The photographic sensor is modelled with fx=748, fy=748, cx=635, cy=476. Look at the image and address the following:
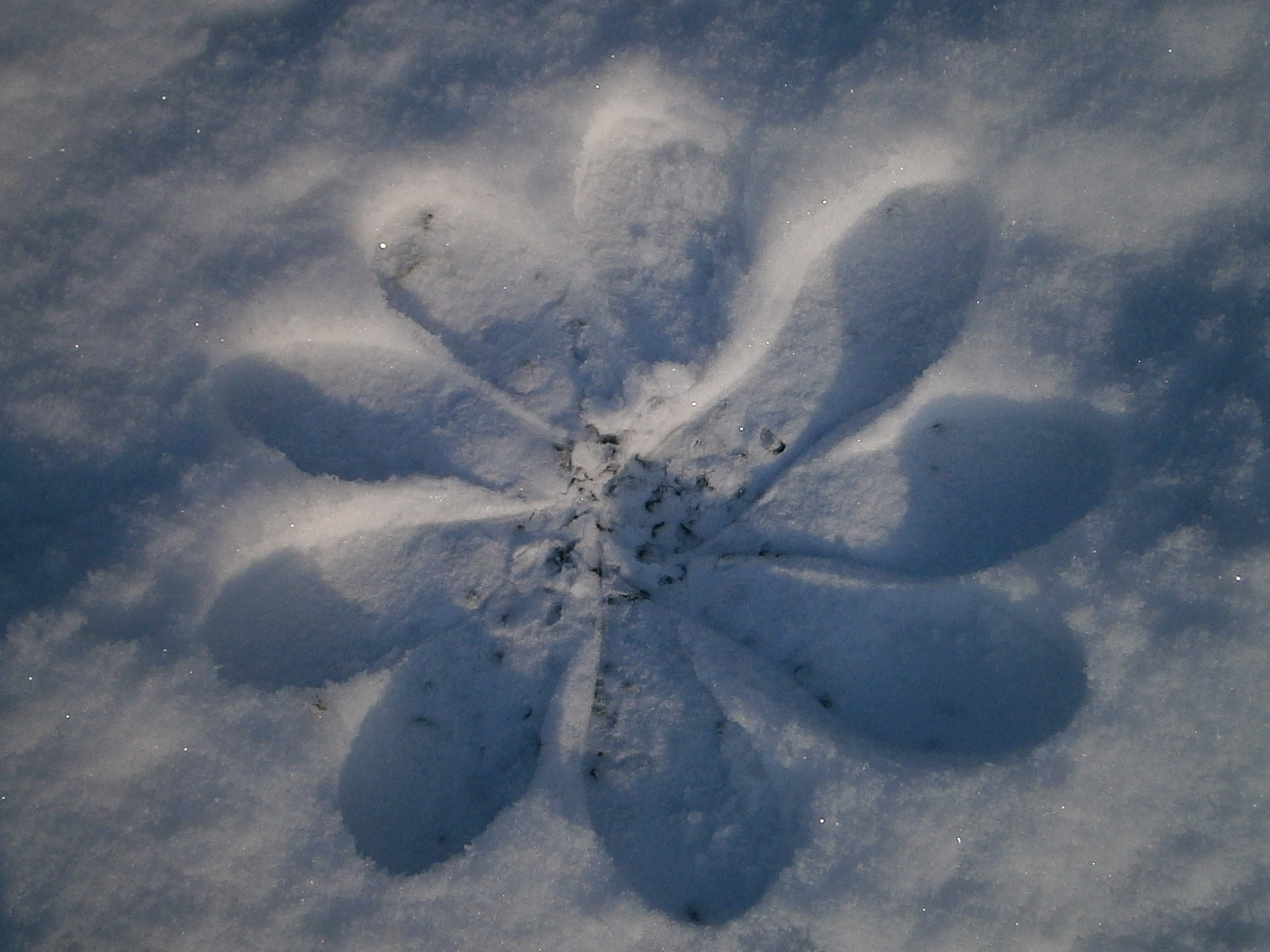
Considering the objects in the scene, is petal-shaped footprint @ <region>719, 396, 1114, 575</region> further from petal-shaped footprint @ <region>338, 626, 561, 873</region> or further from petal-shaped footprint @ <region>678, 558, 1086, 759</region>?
petal-shaped footprint @ <region>338, 626, 561, 873</region>

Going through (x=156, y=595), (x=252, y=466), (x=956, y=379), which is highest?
(x=956, y=379)

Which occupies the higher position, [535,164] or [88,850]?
[535,164]

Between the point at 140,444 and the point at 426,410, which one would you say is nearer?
the point at 140,444

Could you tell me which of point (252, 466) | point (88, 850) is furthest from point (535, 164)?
point (88, 850)

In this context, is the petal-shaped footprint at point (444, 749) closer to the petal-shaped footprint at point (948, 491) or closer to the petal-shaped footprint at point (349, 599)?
the petal-shaped footprint at point (349, 599)

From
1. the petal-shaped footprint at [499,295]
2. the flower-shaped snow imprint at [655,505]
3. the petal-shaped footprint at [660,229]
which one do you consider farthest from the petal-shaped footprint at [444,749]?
the petal-shaped footprint at [660,229]

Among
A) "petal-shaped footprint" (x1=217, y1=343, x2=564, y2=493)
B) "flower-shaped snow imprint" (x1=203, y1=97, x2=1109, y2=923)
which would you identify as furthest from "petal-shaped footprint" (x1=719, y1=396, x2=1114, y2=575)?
"petal-shaped footprint" (x1=217, y1=343, x2=564, y2=493)

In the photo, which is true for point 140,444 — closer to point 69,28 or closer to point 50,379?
point 50,379

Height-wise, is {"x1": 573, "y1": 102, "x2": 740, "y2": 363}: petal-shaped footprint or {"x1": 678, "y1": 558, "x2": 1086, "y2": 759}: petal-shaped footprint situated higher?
{"x1": 573, "y1": 102, "x2": 740, "y2": 363}: petal-shaped footprint
